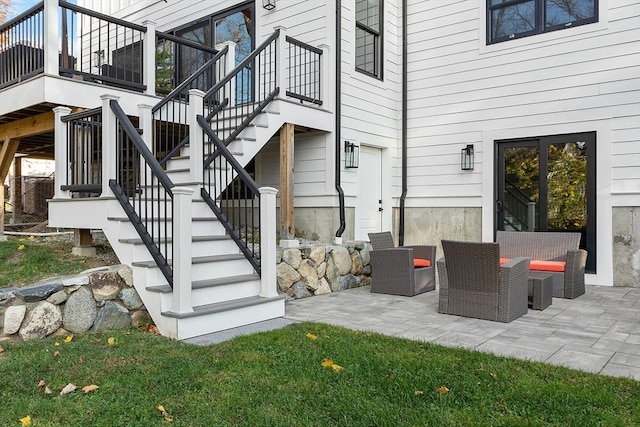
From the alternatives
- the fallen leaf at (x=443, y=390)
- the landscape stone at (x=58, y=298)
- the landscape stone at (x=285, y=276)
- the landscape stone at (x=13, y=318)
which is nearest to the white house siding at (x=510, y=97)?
the landscape stone at (x=285, y=276)

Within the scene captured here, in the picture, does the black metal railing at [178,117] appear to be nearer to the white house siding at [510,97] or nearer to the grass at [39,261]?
the grass at [39,261]

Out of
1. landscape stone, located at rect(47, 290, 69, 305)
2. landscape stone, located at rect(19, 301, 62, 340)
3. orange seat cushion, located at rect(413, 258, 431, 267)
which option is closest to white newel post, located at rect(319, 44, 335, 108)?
orange seat cushion, located at rect(413, 258, 431, 267)

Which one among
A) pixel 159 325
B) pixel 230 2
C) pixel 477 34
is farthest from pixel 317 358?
pixel 230 2

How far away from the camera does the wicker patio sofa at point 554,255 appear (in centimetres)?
568

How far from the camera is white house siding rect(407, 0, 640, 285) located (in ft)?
21.2

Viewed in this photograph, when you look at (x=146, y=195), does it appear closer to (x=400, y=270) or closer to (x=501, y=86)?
(x=400, y=270)

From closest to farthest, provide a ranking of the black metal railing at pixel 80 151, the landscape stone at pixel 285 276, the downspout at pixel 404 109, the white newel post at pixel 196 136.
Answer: the black metal railing at pixel 80 151 → the white newel post at pixel 196 136 → the landscape stone at pixel 285 276 → the downspout at pixel 404 109

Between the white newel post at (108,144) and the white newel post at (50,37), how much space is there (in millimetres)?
1446

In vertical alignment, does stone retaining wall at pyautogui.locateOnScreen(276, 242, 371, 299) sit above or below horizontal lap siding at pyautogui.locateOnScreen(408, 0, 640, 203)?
below

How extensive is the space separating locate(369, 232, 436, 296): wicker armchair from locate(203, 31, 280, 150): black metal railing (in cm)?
233

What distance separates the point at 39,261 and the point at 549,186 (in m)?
6.65

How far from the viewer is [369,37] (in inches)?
322

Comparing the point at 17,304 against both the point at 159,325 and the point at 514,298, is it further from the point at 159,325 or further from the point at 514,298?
the point at 514,298

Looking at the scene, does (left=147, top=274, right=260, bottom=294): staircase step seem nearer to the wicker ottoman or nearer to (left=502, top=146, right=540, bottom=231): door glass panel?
the wicker ottoman
